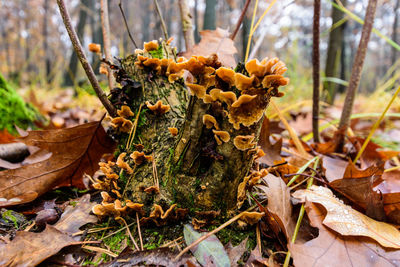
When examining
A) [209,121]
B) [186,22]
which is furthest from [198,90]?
[186,22]

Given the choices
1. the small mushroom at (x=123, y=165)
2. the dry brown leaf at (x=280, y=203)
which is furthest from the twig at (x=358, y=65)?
the small mushroom at (x=123, y=165)

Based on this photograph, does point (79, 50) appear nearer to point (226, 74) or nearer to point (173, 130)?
point (173, 130)

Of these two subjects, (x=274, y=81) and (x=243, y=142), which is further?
(x=243, y=142)

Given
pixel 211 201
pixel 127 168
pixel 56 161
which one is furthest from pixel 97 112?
pixel 211 201

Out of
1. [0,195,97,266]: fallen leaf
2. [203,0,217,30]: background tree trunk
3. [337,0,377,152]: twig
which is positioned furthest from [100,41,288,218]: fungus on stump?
[203,0,217,30]: background tree trunk

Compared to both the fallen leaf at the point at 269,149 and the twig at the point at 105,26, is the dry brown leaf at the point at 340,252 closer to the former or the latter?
the fallen leaf at the point at 269,149

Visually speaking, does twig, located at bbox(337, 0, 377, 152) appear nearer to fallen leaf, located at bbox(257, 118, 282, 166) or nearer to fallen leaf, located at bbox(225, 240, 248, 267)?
fallen leaf, located at bbox(257, 118, 282, 166)
